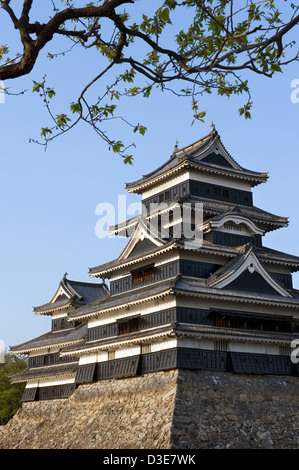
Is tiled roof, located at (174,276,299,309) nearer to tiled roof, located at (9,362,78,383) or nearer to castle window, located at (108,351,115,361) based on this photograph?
castle window, located at (108,351,115,361)

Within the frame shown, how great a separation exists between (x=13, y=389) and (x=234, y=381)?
32561 millimetres

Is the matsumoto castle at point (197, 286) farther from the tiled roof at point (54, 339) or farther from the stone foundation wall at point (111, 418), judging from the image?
the tiled roof at point (54, 339)

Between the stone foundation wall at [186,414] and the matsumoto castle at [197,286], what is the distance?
0.87m

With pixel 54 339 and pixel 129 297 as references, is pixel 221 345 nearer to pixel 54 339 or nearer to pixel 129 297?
pixel 129 297

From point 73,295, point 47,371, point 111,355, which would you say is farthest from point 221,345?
point 73,295

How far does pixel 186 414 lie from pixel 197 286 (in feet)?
23.5

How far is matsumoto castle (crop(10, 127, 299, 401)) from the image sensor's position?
31.1 m

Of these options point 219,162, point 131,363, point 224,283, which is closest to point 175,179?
point 219,162

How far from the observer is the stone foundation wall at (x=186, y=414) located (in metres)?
27.0

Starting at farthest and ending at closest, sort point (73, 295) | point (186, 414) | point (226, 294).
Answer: point (73, 295), point (226, 294), point (186, 414)

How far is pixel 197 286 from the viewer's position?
3133 centimetres

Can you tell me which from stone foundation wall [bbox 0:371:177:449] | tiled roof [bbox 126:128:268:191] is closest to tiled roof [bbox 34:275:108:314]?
stone foundation wall [bbox 0:371:177:449]

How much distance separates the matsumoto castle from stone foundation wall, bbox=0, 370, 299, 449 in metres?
0.87
